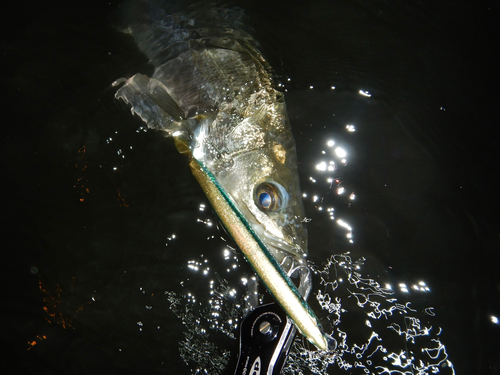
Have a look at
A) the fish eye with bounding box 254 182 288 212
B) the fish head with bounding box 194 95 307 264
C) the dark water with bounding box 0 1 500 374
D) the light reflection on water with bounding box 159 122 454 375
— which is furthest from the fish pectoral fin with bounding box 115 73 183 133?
the light reflection on water with bounding box 159 122 454 375

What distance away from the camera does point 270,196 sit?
1724 millimetres

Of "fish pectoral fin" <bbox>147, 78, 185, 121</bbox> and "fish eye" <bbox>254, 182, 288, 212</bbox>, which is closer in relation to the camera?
"fish eye" <bbox>254, 182, 288, 212</bbox>

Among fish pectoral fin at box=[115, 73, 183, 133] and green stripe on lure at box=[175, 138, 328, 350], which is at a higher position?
fish pectoral fin at box=[115, 73, 183, 133]

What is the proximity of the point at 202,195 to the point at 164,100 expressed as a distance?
79 centimetres

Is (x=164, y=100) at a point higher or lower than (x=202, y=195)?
higher

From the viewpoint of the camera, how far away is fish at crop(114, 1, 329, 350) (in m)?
1.37

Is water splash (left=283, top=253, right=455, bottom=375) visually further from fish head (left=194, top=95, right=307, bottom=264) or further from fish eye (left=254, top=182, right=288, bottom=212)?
fish eye (left=254, top=182, right=288, bottom=212)

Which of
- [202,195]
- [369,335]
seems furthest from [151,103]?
[369,335]

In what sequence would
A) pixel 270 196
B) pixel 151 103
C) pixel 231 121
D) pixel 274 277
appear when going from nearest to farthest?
pixel 274 277, pixel 270 196, pixel 231 121, pixel 151 103

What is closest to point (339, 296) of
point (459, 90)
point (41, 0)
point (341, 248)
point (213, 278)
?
point (341, 248)

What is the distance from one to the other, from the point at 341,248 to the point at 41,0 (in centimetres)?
331

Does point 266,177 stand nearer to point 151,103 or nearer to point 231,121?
point 231,121

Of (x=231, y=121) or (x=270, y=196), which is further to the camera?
(x=231, y=121)

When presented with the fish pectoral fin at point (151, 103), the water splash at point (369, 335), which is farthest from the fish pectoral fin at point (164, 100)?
the water splash at point (369, 335)
